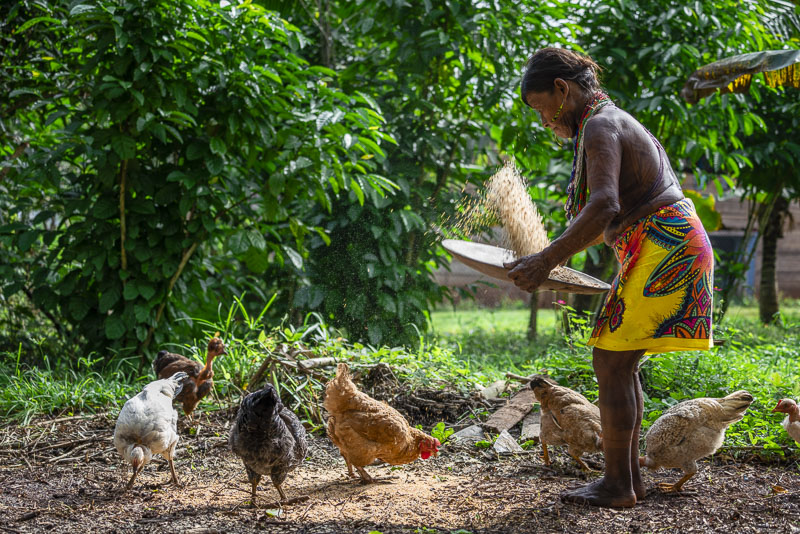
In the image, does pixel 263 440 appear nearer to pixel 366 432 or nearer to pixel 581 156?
pixel 366 432

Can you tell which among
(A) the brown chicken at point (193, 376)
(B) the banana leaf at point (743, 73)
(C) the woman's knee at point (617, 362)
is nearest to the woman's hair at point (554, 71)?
(C) the woman's knee at point (617, 362)

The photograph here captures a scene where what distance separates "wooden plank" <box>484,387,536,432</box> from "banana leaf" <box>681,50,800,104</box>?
3.28 m

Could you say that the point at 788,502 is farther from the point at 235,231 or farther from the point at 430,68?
the point at 430,68

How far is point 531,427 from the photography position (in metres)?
4.59

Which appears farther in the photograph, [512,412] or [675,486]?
[512,412]

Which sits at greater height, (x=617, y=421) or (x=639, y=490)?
(x=617, y=421)

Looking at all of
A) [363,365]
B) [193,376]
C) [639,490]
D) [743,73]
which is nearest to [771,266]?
[743,73]

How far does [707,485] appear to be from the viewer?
357cm

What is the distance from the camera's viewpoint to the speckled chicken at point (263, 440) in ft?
10.8

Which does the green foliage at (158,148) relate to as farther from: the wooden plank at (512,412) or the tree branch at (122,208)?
the wooden plank at (512,412)

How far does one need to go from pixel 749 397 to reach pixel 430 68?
15.0 ft

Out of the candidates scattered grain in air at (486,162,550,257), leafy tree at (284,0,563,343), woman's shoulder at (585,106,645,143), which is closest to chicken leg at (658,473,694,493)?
scattered grain in air at (486,162,550,257)

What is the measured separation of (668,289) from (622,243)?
32 centimetres

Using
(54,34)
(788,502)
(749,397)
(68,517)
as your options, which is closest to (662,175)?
(749,397)
